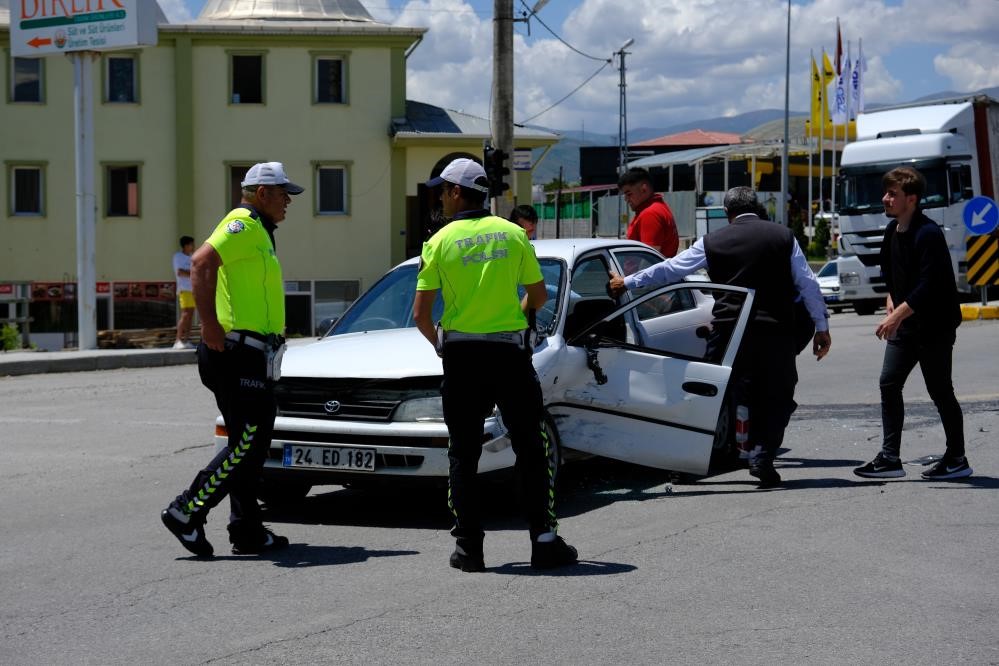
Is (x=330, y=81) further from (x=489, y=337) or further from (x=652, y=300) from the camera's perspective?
(x=489, y=337)

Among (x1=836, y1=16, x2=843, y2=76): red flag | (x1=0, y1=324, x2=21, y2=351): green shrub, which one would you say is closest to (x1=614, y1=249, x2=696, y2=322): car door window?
(x1=0, y1=324, x2=21, y2=351): green shrub

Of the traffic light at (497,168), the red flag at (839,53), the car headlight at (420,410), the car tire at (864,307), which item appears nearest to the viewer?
the car headlight at (420,410)

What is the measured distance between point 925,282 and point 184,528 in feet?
14.7

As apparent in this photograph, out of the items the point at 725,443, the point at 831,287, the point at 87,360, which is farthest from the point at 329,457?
the point at 831,287

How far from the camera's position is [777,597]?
5.56 metres

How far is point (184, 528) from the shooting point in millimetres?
6469

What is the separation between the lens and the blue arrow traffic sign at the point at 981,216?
23.6 metres

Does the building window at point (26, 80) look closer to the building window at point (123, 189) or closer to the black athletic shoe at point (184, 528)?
the building window at point (123, 189)

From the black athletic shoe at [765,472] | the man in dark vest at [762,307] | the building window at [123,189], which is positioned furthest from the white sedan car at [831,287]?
the black athletic shoe at [765,472]

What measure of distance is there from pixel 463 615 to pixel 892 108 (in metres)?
24.9

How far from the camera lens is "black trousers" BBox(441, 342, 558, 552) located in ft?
20.2

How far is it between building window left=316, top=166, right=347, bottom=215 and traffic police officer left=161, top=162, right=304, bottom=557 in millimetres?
31367

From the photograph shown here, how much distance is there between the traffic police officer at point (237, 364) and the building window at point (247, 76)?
1242 inches

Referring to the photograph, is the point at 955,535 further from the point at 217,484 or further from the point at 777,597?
the point at 217,484
